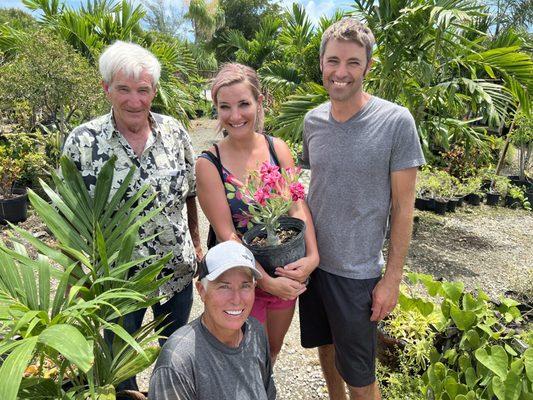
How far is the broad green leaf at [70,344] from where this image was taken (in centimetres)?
102

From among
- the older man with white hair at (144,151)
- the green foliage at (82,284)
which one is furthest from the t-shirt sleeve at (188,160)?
the green foliage at (82,284)

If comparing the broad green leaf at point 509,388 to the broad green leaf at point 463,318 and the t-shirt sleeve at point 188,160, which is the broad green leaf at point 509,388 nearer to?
the broad green leaf at point 463,318

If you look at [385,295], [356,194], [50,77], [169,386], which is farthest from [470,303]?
[50,77]

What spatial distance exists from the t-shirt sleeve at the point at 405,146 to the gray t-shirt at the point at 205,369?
97 centimetres

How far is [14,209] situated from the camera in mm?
5902

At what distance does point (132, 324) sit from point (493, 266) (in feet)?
15.5

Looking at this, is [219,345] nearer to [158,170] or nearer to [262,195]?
[262,195]

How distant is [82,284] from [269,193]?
793 mm

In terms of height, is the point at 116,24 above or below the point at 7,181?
above

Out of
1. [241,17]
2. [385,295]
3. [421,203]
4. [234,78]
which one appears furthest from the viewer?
[241,17]

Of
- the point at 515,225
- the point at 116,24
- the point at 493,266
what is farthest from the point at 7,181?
the point at 515,225

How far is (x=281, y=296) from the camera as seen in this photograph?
72.6 inches

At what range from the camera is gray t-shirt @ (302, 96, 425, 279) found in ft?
6.04

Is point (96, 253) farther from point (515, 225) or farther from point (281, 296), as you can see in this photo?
point (515, 225)
